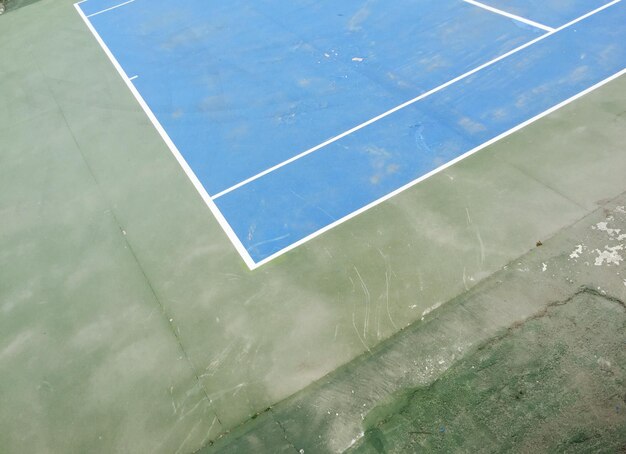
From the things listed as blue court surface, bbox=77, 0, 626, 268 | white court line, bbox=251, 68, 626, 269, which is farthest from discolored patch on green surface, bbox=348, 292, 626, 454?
blue court surface, bbox=77, 0, 626, 268

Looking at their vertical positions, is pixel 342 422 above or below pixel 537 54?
below

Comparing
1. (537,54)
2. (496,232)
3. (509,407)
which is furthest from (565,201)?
(537,54)

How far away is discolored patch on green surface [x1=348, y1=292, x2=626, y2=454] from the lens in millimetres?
5324

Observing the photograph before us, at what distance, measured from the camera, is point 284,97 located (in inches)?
408

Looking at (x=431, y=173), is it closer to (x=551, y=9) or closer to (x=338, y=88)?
(x=338, y=88)

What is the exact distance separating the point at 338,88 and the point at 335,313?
5301mm

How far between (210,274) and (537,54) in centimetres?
775

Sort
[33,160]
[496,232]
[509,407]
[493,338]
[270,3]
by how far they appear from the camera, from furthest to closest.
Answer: [270,3]
[33,160]
[496,232]
[493,338]
[509,407]

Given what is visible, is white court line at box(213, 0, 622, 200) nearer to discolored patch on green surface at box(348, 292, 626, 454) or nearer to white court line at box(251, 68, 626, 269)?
white court line at box(251, 68, 626, 269)

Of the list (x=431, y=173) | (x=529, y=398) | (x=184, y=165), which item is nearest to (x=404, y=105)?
(x=431, y=173)

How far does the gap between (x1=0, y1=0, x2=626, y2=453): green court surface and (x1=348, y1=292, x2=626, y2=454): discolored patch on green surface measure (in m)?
0.02

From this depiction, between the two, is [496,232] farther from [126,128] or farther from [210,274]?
[126,128]

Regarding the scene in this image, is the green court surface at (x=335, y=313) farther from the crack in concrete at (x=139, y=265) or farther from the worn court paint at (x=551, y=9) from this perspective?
the worn court paint at (x=551, y=9)

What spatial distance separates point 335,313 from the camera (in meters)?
6.70
